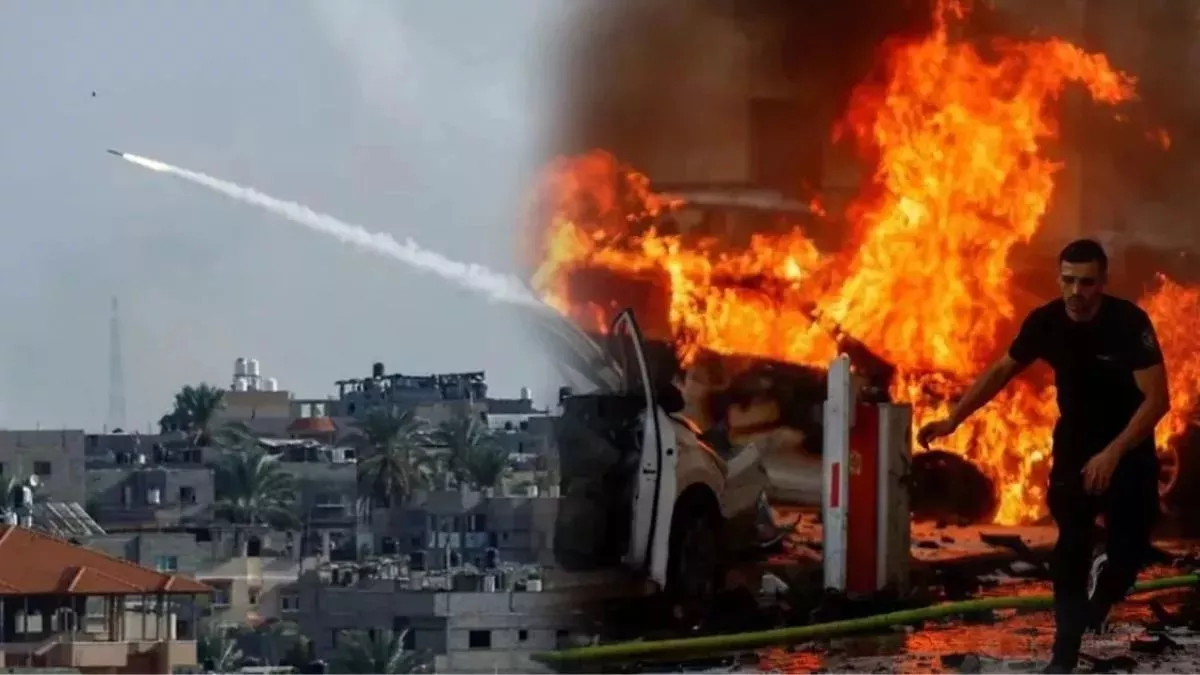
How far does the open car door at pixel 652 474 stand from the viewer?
19.0 metres

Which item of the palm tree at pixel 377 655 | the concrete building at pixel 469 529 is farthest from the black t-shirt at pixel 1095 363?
the palm tree at pixel 377 655

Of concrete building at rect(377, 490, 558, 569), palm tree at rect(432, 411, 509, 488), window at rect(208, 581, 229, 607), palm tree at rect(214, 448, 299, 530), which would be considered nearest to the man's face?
concrete building at rect(377, 490, 558, 569)

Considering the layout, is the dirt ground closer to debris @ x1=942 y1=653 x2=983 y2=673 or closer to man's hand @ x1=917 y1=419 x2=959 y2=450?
debris @ x1=942 y1=653 x2=983 y2=673

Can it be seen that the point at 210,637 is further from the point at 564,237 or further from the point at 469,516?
the point at 564,237

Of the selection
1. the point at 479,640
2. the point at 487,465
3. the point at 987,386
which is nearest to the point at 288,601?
the point at 487,465

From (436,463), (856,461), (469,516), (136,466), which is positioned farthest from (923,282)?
(136,466)

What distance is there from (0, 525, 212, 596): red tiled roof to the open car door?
648 centimetres

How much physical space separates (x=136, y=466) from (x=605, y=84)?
13641 mm

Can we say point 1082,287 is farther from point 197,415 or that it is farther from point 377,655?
point 197,415

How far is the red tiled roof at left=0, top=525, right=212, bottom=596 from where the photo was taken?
2414cm

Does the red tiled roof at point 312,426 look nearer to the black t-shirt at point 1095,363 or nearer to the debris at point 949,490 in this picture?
the debris at point 949,490

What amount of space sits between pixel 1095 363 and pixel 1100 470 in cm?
67

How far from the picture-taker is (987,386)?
62.2 ft

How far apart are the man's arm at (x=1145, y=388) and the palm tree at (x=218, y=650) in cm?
934
